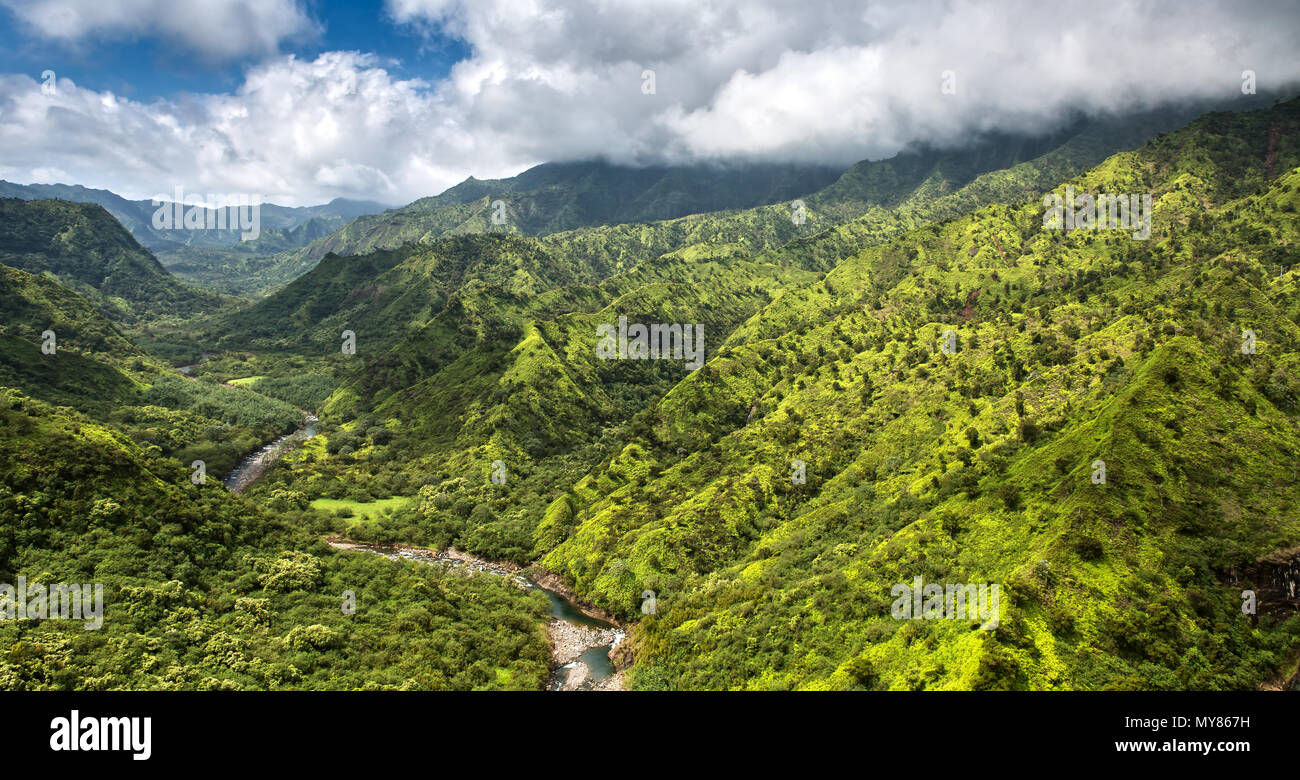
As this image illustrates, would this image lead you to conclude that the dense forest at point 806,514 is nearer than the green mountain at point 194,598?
Yes

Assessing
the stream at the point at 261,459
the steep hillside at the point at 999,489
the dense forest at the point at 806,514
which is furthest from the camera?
the stream at the point at 261,459

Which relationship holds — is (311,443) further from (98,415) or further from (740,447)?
(740,447)

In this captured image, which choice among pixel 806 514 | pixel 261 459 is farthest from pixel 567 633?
pixel 261 459

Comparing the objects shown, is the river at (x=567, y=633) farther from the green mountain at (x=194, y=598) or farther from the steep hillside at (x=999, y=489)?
the steep hillside at (x=999, y=489)

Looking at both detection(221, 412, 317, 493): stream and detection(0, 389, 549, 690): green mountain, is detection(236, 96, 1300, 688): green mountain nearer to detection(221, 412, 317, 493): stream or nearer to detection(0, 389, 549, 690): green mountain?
detection(221, 412, 317, 493): stream

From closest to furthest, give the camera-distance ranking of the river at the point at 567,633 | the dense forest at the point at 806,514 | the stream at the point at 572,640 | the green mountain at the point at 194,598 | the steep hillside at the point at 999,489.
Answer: the steep hillside at the point at 999,489, the dense forest at the point at 806,514, the green mountain at the point at 194,598, the stream at the point at 572,640, the river at the point at 567,633

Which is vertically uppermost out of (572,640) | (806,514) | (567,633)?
(806,514)

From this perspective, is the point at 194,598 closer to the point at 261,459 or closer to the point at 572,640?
the point at 572,640

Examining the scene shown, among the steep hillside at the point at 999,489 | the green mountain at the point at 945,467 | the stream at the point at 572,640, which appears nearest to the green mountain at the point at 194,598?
the stream at the point at 572,640
